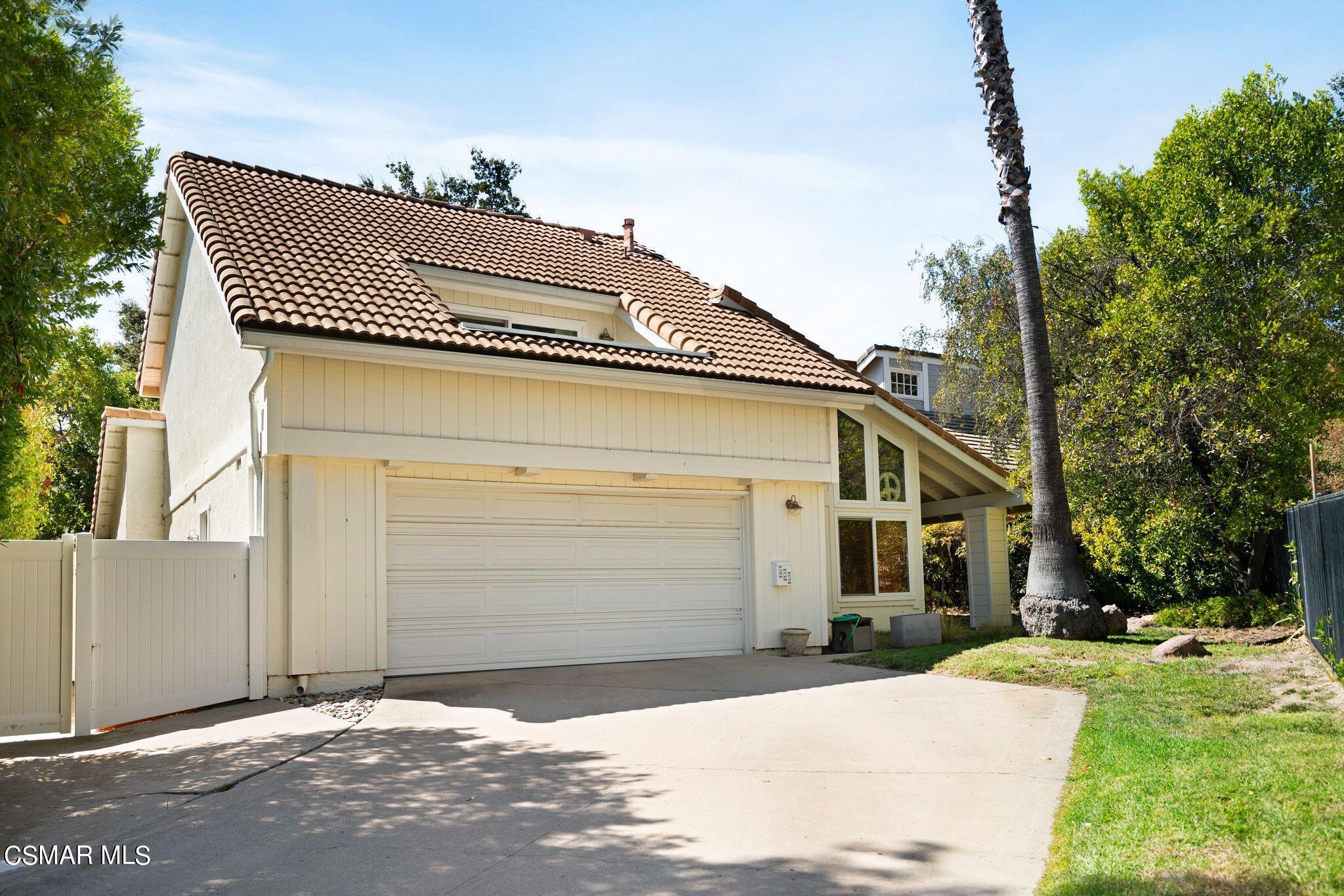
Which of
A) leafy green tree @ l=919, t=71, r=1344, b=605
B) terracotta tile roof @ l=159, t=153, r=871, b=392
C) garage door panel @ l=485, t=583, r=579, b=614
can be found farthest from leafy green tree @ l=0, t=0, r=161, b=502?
leafy green tree @ l=919, t=71, r=1344, b=605

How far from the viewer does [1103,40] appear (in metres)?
12.8

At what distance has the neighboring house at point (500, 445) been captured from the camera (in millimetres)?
10406

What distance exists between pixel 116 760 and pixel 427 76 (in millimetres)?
9720

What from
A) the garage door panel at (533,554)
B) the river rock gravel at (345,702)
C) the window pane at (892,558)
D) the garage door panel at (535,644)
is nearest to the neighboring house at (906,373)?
the window pane at (892,558)

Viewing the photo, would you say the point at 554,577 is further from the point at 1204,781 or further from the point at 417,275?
the point at 1204,781

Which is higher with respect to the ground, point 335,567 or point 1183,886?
point 335,567

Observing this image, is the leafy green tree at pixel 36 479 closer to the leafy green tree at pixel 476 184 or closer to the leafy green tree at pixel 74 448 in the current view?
the leafy green tree at pixel 74 448

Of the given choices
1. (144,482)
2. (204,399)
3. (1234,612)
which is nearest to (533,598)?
(204,399)

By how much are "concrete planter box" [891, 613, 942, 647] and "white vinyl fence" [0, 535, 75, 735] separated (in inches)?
424

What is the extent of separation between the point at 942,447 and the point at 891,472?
113 centimetres

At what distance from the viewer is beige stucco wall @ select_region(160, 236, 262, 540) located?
38.7 ft

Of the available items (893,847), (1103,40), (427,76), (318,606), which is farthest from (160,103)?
(1103,40)

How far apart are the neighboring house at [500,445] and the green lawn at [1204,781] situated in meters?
4.87

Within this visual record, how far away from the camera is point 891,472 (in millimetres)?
16188
